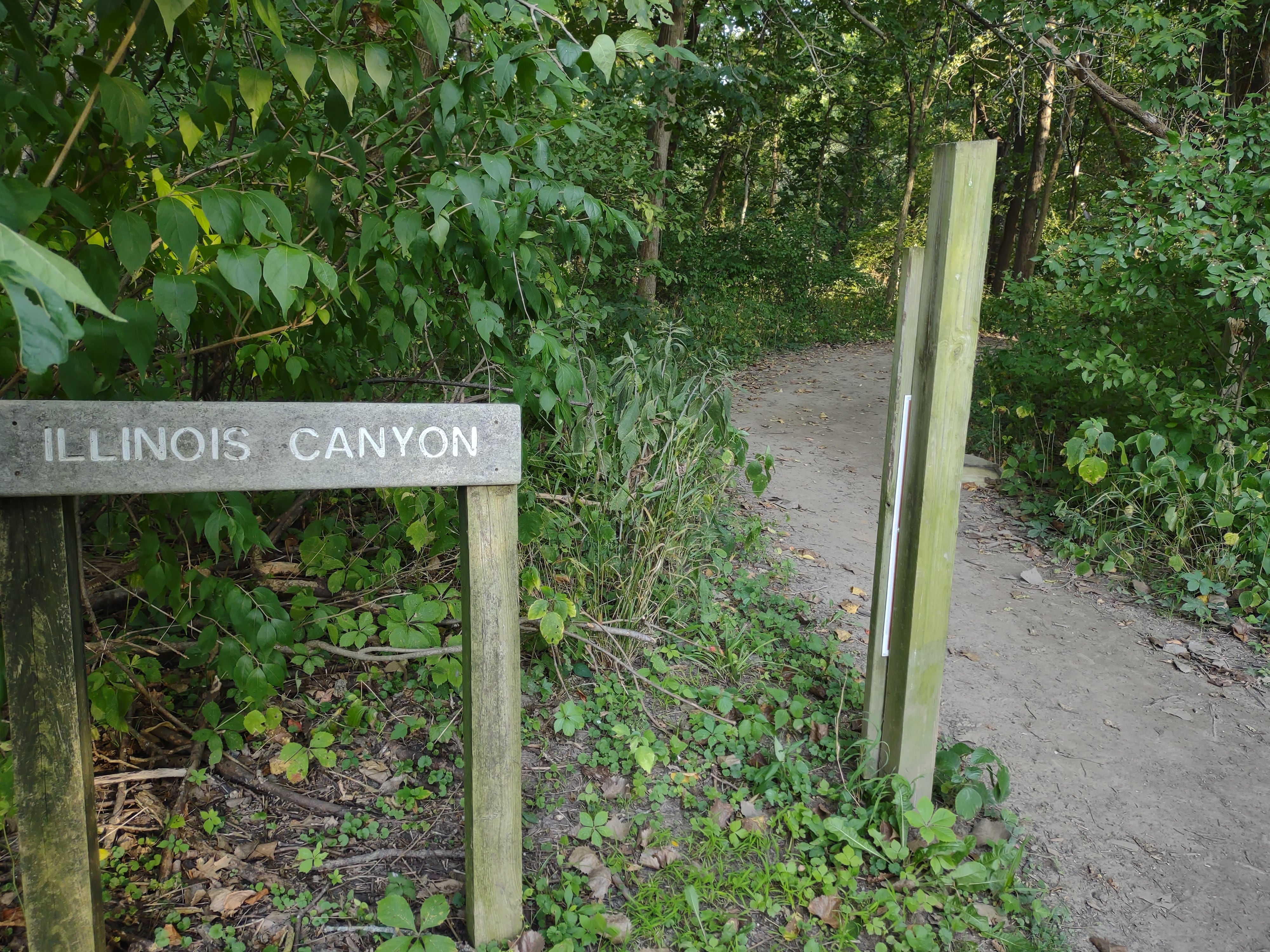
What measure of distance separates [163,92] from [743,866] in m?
4.60

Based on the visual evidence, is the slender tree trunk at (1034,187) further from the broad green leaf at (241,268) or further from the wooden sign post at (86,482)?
the broad green leaf at (241,268)

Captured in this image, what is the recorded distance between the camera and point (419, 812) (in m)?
2.61

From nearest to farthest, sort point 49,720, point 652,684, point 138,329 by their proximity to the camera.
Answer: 1. point 138,329
2. point 49,720
3. point 652,684

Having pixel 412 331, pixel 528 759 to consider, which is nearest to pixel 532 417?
pixel 412 331

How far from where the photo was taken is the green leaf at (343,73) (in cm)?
160

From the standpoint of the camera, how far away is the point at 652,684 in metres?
3.26

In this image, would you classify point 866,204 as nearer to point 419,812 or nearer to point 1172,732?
point 1172,732

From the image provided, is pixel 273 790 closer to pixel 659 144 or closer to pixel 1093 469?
pixel 1093 469

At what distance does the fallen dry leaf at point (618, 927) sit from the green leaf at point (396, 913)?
0.55 meters

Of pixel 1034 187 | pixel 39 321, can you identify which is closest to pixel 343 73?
pixel 39 321

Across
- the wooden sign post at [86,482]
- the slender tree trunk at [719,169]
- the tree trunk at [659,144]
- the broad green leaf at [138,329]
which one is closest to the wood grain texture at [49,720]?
the wooden sign post at [86,482]

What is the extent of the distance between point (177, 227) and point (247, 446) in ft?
1.55

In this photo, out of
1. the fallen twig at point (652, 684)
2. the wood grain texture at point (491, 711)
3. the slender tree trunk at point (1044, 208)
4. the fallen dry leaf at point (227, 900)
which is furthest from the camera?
the slender tree trunk at point (1044, 208)

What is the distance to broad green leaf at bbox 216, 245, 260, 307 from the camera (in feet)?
4.70
